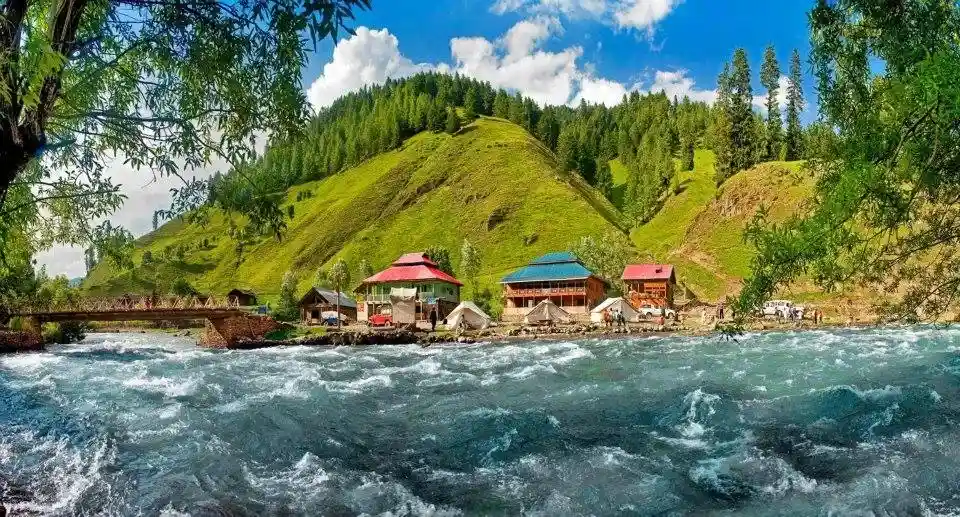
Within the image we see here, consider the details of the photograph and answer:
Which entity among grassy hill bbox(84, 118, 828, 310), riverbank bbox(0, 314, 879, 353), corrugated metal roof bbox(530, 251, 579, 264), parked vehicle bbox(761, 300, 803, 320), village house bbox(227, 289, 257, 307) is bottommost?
riverbank bbox(0, 314, 879, 353)

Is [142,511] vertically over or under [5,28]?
under

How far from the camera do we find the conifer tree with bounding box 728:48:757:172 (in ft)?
427

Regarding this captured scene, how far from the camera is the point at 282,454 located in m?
14.7

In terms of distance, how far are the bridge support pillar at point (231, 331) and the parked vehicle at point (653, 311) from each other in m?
46.7

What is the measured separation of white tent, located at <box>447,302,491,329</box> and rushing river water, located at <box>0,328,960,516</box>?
41.8 meters

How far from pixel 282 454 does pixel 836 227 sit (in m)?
12.9

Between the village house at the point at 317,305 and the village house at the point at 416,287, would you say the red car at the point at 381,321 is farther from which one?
the village house at the point at 317,305

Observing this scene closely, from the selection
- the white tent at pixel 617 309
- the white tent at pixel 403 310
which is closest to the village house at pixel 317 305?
the white tent at pixel 403 310

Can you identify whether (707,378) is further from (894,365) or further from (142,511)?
(142,511)

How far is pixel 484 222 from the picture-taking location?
150m

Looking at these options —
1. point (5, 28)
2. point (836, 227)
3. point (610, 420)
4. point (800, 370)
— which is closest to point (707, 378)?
point (800, 370)

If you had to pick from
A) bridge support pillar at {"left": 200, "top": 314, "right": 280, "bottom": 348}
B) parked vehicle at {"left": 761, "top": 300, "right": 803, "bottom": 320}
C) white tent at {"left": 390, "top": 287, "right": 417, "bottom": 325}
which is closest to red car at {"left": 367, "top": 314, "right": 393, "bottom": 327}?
white tent at {"left": 390, "top": 287, "right": 417, "bottom": 325}

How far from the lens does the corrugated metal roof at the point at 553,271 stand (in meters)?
92.6

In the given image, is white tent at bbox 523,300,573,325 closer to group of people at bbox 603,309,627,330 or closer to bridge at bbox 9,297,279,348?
group of people at bbox 603,309,627,330
